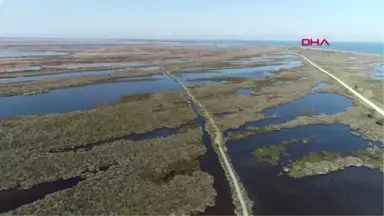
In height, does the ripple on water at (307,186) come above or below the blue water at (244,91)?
below

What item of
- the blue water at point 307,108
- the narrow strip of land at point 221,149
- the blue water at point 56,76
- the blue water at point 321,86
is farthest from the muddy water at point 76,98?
the blue water at point 321,86

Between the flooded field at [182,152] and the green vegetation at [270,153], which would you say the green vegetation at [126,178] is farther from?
the green vegetation at [270,153]

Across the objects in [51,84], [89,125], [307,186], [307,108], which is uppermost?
[51,84]

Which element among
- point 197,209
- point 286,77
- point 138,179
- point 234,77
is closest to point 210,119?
point 138,179

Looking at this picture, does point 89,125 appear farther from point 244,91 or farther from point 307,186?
point 244,91

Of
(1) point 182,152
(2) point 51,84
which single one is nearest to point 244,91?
(1) point 182,152
